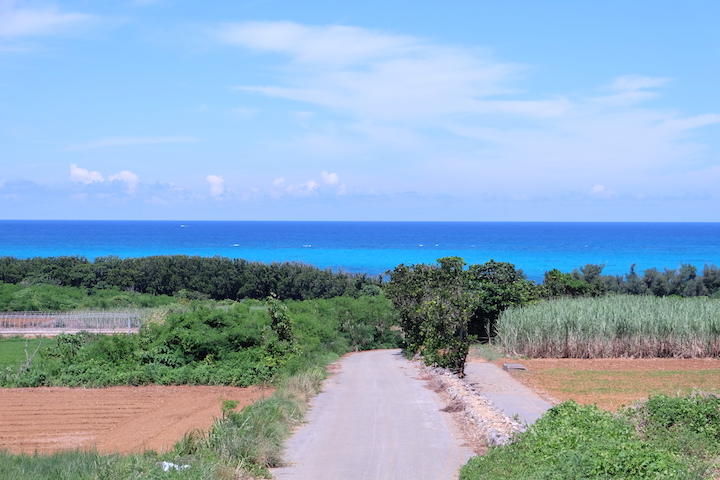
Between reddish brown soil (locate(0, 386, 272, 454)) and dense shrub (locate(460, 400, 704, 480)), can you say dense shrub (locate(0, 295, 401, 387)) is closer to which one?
reddish brown soil (locate(0, 386, 272, 454))

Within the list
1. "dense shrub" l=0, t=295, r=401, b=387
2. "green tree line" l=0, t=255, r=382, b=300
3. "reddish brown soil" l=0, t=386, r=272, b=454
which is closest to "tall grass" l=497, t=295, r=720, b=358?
"dense shrub" l=0, t=295, r=401, b=387

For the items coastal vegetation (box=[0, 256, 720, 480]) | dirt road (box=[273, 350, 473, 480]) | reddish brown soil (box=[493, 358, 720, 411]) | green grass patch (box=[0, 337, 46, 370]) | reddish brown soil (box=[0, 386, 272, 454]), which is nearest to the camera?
coastal vegetation (box=[0, 256, 720, 480])

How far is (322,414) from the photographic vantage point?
14.1 m

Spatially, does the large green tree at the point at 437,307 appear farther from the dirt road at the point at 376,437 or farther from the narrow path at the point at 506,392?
the dirt road at the point at 376,437

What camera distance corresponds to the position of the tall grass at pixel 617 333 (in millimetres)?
23844

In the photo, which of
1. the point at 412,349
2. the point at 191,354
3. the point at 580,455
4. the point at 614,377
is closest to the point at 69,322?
the point at 191,354

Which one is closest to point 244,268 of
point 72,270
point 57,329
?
point 72,270

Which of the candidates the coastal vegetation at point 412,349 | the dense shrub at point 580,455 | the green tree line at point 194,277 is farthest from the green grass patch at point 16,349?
the green tree line at point 194,277

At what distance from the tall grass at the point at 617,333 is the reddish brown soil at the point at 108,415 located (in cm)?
1108

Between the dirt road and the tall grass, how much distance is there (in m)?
8.00

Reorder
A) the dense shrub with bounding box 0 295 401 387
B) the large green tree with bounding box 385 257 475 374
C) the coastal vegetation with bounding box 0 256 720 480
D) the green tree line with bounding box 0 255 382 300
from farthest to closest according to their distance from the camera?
the green tree line with bounding box 0 255 382 300 → the dense shrub with bounding box 0 295 401 387 → the large green tree with bounding box 385 257 475 374 → the coastal vegetation with bounding box 0 256 720 480

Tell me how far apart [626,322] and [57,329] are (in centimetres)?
2712

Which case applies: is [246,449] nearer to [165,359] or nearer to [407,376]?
[407,376]

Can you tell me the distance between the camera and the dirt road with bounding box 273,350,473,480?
9773 mm
